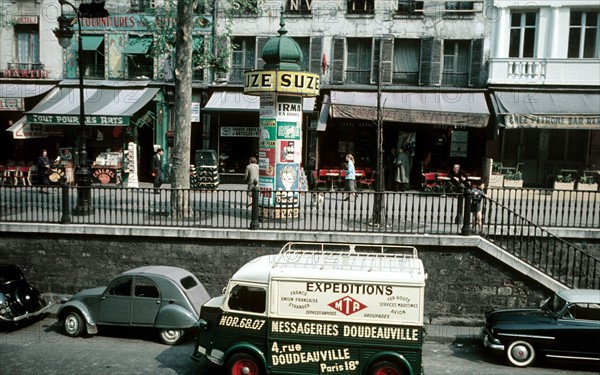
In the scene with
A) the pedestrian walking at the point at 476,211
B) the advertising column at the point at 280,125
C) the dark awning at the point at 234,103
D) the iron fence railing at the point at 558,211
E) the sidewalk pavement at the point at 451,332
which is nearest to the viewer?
the sidewalk pavement at the point at 451,332

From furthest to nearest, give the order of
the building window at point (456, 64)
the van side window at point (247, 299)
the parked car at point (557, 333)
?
the building window at point (456, 64) → the parked car at point (557, 333) → the van side window at point (247, 299)

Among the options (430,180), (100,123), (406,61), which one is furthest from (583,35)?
(100,123)

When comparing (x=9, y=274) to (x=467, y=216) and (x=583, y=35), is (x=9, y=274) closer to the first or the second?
(x=467, y=216)

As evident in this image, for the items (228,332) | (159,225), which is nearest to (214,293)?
(159,225)

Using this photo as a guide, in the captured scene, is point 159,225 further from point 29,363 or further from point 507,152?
point 507,152

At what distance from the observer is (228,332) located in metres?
9.52

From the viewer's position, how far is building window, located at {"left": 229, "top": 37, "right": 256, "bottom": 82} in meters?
25.0

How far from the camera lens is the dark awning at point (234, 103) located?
23.4m

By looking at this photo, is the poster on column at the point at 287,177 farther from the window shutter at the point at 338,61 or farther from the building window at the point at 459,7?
the building window at the point at 459,7

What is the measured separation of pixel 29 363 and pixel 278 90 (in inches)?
334

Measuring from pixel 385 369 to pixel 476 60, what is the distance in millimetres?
17449

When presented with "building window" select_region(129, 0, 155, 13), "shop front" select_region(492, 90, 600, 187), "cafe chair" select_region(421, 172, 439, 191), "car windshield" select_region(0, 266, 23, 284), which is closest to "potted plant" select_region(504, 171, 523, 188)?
"shop front" select_region(492, 90, 600, 187)

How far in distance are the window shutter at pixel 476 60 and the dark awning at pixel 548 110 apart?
45.5 inches

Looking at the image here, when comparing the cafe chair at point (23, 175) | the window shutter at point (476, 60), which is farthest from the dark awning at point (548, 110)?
the cafe chair at point (23, 175)
